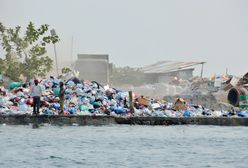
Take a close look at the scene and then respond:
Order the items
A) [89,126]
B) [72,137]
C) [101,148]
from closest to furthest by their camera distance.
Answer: [101,148], [72,137], [89,126]

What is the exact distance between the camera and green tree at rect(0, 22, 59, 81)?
173 feet

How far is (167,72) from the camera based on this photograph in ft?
276

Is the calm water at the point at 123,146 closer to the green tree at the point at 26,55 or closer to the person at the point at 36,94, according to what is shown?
the person at the point at 36,94

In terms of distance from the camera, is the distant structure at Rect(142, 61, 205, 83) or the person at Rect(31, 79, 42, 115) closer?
the person at Rect(31, 79, 42, 115)

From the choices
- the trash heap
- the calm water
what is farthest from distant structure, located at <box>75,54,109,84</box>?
the calm water

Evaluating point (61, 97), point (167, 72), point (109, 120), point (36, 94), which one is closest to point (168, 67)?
point (167, 72)

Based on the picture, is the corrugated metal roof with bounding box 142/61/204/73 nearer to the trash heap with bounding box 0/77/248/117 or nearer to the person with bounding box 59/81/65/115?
the trash heap with bounding box 0/77/248/117

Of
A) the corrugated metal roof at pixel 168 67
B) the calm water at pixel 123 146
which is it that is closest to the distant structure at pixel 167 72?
the corrugated metal roof at pixel 168 67

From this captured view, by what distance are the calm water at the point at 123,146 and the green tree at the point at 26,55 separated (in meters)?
17.2

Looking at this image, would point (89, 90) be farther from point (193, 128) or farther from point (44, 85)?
point (193, 128)

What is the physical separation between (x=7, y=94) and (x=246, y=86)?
52.8 ft

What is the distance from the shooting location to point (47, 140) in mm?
30891

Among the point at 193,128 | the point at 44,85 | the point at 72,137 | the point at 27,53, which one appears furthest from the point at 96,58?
the point at 72,137

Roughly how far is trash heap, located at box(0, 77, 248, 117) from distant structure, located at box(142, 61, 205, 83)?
3943cm
